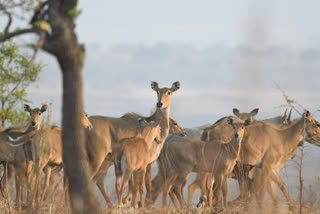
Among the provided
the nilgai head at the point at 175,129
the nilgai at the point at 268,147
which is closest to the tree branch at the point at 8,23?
the nilgai at the point at 268,147

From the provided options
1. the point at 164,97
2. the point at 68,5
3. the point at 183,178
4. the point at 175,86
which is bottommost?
the point at 183,178

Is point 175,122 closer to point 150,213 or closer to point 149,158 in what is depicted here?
point 149,158

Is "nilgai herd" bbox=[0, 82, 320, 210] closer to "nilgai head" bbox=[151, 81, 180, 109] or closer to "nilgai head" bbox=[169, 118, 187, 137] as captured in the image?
"nilgai head" bbox=[151, 81, 180, 109]

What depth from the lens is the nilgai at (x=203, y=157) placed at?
12.9 metres

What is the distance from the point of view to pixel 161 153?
15.2 meters

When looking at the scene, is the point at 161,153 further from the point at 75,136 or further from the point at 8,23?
the point at 8,23

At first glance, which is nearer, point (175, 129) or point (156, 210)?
point (156, 210)

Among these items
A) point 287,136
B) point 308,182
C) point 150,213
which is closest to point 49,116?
point 150,213

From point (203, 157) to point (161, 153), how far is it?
2.13 m

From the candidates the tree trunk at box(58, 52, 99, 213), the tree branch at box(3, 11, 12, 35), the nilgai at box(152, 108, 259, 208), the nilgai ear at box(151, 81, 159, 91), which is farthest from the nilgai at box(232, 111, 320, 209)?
the tree branch at box(3, 11, 12, 35)

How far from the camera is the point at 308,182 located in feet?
32.4

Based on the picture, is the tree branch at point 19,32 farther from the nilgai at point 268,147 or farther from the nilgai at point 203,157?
the nilgai at point 268,147

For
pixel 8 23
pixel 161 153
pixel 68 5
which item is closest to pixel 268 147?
pixel 161 153

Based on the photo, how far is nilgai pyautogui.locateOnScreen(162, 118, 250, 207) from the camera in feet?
42.3
